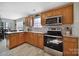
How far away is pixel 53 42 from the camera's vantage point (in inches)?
60.8

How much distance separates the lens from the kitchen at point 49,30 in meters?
1.28

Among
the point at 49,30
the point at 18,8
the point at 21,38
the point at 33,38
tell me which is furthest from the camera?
the point at 49,30

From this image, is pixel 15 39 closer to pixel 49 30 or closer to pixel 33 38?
pixel 33 38

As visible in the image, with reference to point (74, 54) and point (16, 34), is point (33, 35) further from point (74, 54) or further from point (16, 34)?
point (74, 54)

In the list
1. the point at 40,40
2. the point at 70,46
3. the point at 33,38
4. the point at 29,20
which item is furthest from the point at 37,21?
the point at 70,46

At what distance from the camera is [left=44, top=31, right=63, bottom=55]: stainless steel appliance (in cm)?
145

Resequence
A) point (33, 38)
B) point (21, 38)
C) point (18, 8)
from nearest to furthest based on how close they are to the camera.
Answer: point (18, 8) < point (21, 38) < point (33, 38)

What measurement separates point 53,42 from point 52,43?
43mm

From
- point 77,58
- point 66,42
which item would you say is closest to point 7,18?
point 66,42

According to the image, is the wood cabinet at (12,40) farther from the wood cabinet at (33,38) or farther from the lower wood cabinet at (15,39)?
the wood cabinet at (33,38)

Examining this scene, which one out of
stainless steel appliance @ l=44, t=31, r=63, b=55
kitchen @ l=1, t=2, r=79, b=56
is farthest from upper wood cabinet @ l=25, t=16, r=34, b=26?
stainless steel appliance @ l=44, t=31, r=63, b=55

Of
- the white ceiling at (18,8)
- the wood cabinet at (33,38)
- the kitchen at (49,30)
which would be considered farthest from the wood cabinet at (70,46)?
the white ceiling at (18,8)

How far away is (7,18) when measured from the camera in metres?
1.24

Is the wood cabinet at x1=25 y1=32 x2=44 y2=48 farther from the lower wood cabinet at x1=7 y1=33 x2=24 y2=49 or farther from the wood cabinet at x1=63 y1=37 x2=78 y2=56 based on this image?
the wood cabinet at x1=63 y1=37 x2=78 y2=56
